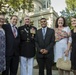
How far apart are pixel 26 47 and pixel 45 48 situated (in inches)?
26.8

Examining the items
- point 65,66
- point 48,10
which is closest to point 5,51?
point 65,66

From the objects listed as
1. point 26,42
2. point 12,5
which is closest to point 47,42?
point 26,42

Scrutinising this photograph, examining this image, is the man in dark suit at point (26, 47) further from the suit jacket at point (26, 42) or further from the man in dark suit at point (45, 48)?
the man in dark suit at point (45, 48)

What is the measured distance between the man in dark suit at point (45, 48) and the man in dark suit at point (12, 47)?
2.10 ft

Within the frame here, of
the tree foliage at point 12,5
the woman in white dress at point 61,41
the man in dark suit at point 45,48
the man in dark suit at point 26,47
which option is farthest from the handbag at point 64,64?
the tree foliage at point 12,5

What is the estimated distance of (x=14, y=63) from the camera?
7125mm

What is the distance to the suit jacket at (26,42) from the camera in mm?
7285

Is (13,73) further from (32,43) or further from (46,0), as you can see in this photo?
(46,0)

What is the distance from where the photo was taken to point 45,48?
22.5 ft

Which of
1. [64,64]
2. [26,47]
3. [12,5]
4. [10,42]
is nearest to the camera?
[64,64]

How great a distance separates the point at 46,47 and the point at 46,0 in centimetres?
5880

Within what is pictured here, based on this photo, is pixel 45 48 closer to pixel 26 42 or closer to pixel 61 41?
pixel 61 41

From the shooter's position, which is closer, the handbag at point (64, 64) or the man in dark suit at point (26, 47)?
the handbag at point (64, 64)

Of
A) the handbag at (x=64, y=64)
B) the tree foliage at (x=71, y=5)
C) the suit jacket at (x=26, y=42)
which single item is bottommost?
the handbag at (x=64, y=64)
